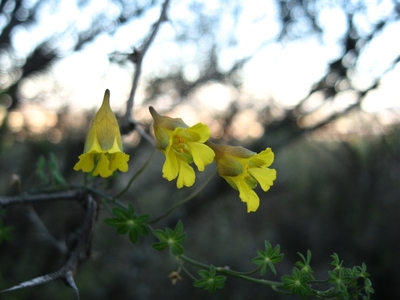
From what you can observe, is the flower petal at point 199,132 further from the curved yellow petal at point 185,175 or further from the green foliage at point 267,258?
the green foliage at point 267,258

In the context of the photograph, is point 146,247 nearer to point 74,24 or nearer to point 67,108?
point 67,108

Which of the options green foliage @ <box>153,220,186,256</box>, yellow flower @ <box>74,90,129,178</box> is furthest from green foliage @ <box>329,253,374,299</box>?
yellow flower @ <box>74,90,129,178</box>

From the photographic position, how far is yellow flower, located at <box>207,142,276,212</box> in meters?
1.10

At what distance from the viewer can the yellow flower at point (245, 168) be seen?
1098 mm

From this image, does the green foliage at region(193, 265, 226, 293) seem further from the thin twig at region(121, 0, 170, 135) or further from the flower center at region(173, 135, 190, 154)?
the thin twig at region(121, 0, 170, 135)

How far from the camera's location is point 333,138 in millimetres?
4199

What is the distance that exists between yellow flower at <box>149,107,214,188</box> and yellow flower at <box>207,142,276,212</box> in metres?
0.05

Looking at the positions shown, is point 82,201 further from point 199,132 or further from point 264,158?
point 264,158

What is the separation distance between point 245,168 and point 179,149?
213 mm

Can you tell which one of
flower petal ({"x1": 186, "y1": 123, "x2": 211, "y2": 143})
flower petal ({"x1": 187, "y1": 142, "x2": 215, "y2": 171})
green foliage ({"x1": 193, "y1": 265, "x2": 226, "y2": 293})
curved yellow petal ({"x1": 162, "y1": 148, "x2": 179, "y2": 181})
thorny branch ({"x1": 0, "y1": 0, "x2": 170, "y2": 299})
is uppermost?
flower petal ({"x1": 186, "y1": 123, "x2": 211, "y2": 143})

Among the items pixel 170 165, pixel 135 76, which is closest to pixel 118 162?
pixel 170 165

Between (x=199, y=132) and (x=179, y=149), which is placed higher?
(x=199, y=132)

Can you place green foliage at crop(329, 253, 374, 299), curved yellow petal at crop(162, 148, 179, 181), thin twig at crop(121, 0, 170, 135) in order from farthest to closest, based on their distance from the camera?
thin twig at crop(121, 0, 170, 135) → curved yellow petal at crop(162, 148, 179, 181) → green foliage at crop(329, 253, 374, 299)

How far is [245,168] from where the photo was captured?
1.15 meters
